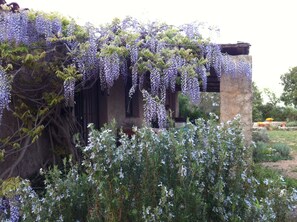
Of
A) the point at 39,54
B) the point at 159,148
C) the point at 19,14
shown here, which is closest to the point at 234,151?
the point at 159,148

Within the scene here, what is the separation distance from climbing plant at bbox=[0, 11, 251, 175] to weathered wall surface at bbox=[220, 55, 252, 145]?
1.91 feet

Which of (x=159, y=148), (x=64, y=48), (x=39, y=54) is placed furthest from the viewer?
(x=64, y=48)

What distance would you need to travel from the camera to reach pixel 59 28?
5555 mm

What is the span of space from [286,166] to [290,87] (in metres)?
19.4

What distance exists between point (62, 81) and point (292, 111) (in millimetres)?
22172

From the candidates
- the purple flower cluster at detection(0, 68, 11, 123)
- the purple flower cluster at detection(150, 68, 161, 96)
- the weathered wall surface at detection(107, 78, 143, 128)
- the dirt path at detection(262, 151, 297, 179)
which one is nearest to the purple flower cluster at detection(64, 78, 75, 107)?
the purple flower cluster at detection(0, 68, 11, 123)

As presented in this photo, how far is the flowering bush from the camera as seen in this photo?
3.11 meters

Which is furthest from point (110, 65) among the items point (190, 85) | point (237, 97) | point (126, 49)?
point (237, 97)

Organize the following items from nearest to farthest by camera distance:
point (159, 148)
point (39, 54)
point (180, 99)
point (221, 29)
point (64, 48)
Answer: point (159, 148), point (39, 54), point (64, 48), point (221, 29), point (180, 99)

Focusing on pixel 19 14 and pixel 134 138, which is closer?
pixel 134 138

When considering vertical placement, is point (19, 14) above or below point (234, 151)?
above

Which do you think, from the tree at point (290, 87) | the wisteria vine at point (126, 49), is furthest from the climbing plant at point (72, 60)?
the tree at point (290, 87)

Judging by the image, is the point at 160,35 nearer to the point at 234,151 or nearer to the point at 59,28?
the point at 59,28

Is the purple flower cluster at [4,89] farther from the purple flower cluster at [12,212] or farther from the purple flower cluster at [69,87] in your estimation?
the purple flower cluster at [12,212]
